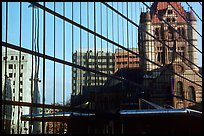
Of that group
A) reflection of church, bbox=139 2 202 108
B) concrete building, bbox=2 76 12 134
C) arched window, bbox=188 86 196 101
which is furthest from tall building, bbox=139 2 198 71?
concrete building, bbox=2 76 12 134

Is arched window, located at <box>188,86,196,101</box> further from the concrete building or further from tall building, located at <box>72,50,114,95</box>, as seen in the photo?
the concrete building

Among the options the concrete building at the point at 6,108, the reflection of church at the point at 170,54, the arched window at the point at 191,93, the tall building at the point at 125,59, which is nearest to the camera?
the concrete building at the point at 6,108

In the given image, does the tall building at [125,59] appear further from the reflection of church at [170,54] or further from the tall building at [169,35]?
the tall building at [169,35]

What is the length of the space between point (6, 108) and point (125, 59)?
17867 millimetres

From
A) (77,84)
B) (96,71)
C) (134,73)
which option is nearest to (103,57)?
(96,71)

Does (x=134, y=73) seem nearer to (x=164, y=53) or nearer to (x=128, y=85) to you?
(x=128, y=85)

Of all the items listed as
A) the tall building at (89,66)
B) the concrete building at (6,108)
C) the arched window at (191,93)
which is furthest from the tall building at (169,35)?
the concrete building at (6,108)

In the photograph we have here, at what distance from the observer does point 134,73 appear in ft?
112

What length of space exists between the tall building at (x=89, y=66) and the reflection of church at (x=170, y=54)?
27.9ft

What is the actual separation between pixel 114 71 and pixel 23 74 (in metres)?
12.5

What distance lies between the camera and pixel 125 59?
3312cm

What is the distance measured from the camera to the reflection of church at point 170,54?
39622 millimetres

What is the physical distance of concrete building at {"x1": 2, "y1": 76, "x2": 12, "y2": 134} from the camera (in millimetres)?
15984

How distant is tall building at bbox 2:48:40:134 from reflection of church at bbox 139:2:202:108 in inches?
733
